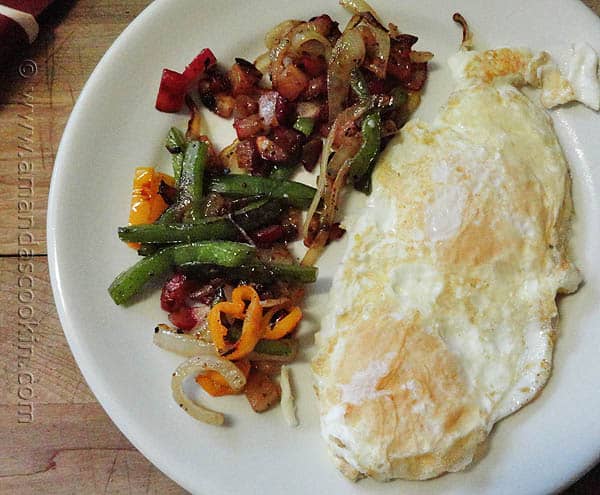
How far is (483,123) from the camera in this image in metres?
3.48

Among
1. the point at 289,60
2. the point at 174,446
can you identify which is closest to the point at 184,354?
the point at 174,446

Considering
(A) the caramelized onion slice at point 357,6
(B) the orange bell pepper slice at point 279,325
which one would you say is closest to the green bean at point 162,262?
(B) the orange bell pepper slice at point 279,325

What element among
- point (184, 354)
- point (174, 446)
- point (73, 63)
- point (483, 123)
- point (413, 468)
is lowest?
point (174, 446)

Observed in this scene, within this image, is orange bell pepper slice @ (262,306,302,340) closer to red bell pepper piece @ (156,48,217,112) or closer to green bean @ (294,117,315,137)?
green bean @ (294,117,315,137)

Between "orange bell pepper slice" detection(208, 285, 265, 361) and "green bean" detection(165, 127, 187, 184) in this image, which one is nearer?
"orange bell pepper slice" detection(208, 285, 265, 361)

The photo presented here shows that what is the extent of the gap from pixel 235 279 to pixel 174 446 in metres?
0.96

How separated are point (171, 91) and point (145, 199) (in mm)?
687

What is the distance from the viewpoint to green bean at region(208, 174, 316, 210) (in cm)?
363

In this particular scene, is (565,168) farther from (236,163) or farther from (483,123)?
(236,163)

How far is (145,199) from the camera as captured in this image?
3.66 metres

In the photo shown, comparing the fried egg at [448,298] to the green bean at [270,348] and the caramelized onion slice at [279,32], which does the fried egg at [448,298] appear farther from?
the caramelized onion slice at [279,32]

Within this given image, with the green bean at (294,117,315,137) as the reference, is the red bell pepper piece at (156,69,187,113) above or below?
below

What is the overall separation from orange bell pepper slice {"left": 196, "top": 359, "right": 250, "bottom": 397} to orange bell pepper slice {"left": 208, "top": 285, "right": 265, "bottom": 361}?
0.11 meters

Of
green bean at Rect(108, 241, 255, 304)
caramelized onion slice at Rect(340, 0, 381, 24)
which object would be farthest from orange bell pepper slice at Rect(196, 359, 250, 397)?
caramelized onion slice at Rect(340, 0, 381, 24)
